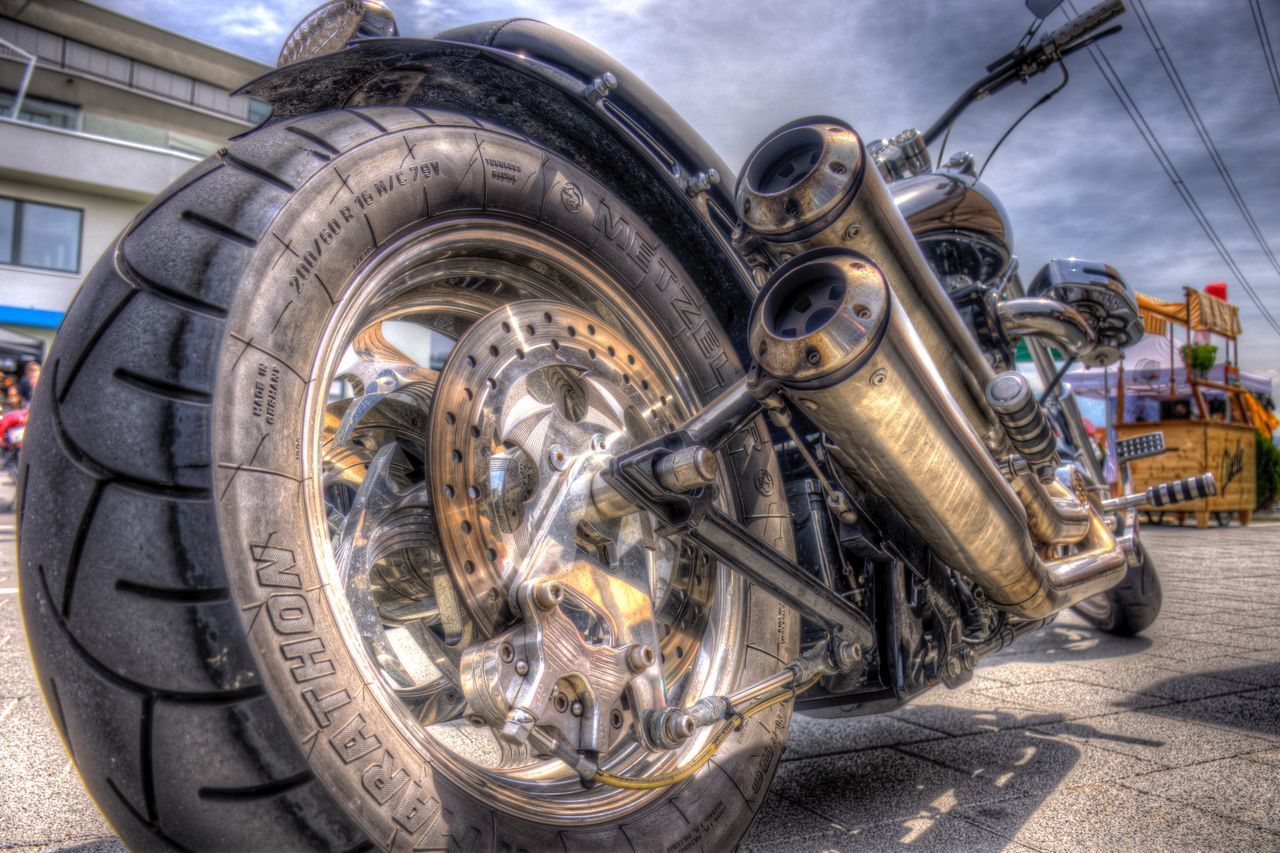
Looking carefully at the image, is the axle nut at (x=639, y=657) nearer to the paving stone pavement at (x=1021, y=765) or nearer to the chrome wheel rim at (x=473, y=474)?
the chrome wheel rim at (x=473, y=474)

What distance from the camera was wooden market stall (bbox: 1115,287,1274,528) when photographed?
12586mm

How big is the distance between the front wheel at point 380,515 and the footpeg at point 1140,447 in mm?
2490

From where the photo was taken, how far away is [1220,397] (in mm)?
14711

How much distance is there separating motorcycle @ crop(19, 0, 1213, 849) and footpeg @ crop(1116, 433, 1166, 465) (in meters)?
1.68

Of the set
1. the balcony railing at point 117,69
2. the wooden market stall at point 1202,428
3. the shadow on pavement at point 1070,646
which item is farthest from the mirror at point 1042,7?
the balcony railing at point 117,69

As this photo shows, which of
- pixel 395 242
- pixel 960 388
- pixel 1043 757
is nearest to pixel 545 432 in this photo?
pixel 395 242

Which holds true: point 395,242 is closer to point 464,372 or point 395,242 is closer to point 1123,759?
point 464,372

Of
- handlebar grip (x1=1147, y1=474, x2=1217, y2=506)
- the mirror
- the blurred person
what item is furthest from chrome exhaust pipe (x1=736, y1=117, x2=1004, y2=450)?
the blurred person

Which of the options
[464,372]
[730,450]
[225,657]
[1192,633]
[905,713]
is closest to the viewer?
[225,657]

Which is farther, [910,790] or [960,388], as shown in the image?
[910,790]

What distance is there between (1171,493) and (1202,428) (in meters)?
12.3

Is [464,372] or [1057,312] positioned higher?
[1057,312]

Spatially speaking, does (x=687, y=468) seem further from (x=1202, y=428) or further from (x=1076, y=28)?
(x=1202, y=428)

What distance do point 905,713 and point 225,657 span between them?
2.14 m
